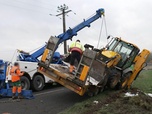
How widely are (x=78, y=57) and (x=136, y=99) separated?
336cm

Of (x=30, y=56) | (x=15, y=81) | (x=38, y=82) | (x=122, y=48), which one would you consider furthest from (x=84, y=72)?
(x=30, y=56)

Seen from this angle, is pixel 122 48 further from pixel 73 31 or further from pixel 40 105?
pixel 40 105

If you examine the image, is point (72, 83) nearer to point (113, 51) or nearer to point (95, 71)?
point (95, 71)

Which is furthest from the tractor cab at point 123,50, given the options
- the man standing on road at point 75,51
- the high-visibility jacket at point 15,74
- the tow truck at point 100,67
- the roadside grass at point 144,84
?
the high-visibility jacket at point 15,74

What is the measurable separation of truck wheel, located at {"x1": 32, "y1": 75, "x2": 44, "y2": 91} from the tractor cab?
12.9 ft

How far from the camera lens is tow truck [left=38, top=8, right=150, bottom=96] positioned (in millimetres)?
10023

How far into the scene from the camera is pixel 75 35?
16.7 m

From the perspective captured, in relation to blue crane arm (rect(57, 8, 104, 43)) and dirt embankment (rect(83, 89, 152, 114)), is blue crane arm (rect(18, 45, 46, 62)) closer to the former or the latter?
blue crane arm (rect(57, 8, 104, 43))

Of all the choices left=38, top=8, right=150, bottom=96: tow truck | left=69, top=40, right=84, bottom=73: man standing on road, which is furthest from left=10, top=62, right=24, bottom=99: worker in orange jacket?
left=69, top=40, right=84, bottom=73: man standing on road

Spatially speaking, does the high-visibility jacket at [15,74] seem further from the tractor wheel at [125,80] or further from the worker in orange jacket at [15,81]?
the tractor wheel at [125,80]

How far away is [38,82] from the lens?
47.8 ft

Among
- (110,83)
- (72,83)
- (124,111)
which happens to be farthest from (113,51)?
(124,111)

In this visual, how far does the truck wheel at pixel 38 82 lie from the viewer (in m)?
14.2

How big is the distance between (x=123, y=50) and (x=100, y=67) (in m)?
3.15
